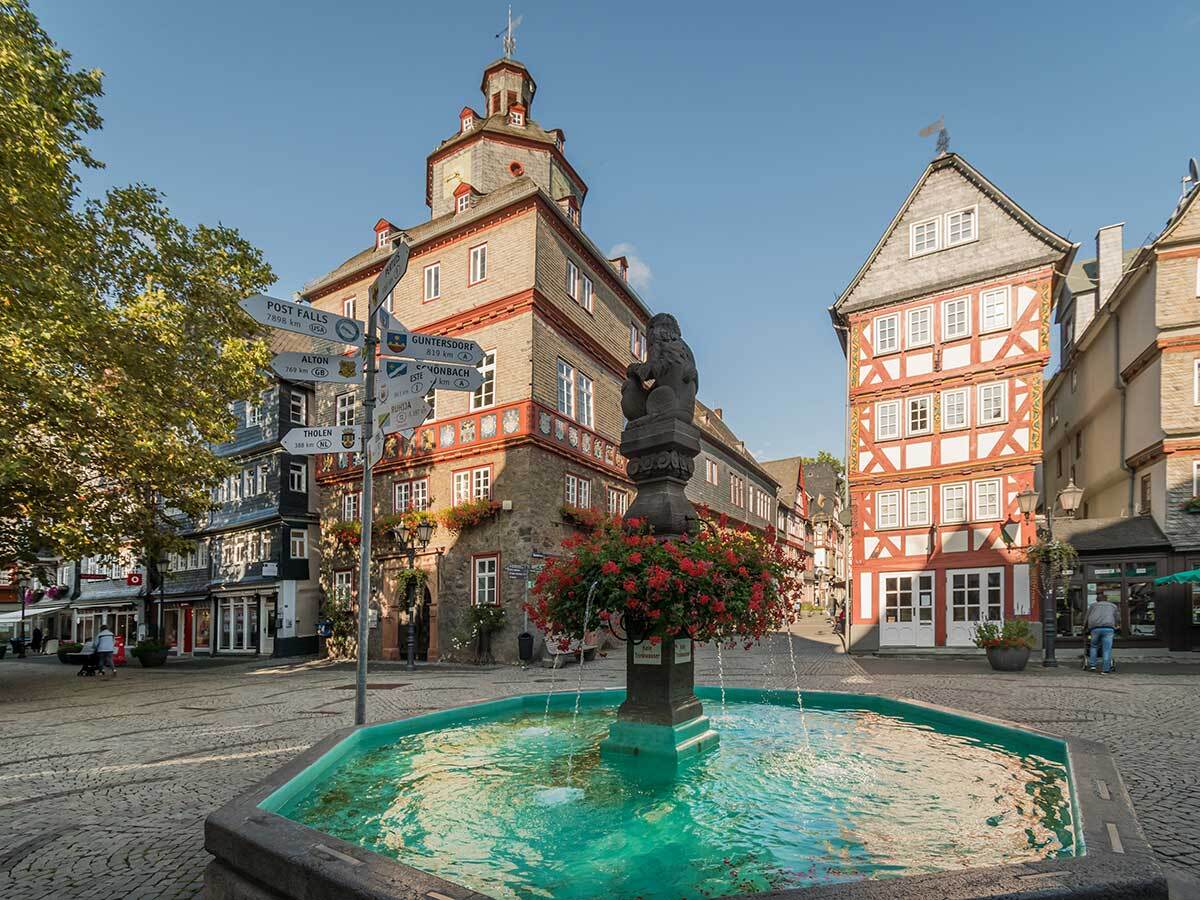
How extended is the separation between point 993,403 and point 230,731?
2328 centimetres

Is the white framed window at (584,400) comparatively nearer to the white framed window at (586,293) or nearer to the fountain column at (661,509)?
the white framed window at (586,293)

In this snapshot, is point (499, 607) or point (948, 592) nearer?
point (499, 607)

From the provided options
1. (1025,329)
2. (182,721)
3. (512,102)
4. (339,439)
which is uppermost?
(512,102)

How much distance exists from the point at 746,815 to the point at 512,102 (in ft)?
99.4

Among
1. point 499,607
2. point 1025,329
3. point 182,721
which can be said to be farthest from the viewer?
point 1025,329

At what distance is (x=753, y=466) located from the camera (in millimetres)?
50156

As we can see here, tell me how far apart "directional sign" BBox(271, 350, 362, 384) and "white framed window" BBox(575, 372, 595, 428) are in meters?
17.4

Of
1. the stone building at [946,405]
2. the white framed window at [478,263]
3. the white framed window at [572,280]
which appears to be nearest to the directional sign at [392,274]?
the white framed window at [478,263]

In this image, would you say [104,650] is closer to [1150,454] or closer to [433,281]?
[433,281]

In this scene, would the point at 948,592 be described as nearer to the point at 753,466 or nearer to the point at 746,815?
the point at 746,815

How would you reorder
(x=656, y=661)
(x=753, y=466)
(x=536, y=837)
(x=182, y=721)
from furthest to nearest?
1. (x=753, y=466)
2. (x=182, y=721)
3. (x=656, y=661)
4. (x=536, y=837)

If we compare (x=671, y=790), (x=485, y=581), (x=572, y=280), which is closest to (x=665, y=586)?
(x=671, y=790)

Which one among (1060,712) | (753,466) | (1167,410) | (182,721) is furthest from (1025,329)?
(753,466)

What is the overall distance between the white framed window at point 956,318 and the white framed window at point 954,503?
513 cm
